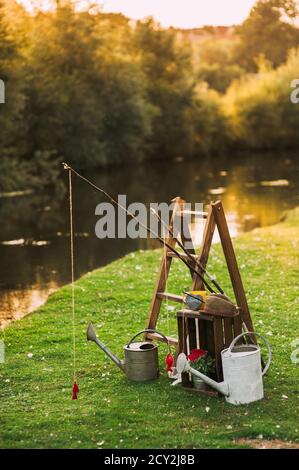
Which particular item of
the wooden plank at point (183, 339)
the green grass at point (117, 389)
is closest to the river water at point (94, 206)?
the green grass at point (117, 389)

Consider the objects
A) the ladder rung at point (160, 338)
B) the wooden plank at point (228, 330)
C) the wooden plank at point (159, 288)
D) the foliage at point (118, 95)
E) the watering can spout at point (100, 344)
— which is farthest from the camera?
the foliage at point (118, 95)

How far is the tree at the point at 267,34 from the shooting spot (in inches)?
2734

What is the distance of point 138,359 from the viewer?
9.22 m

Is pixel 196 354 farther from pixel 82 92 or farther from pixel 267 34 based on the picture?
pixel 267 34

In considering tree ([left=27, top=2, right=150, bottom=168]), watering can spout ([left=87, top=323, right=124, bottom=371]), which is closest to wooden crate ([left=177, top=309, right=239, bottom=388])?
watering can spout ([left=87, top=323, right=124, bottom=371])

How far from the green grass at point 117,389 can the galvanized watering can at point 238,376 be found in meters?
0.14

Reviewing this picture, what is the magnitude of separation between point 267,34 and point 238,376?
251 ft

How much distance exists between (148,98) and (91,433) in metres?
58.0

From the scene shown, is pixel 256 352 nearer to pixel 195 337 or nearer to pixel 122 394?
pixel 195 337

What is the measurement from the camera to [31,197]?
39.0 m

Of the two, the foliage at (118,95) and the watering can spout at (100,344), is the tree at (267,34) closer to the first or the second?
the foliage at (118,95)

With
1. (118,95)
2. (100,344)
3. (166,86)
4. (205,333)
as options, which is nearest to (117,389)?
(100,344)

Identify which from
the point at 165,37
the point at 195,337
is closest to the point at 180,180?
the point at 165,37

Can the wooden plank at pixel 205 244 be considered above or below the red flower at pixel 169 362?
above
